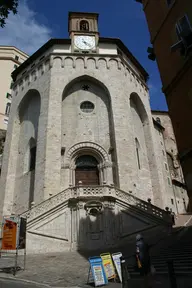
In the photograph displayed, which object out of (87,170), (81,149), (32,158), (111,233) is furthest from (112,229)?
(32,158)

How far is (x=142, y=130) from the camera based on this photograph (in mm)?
24281

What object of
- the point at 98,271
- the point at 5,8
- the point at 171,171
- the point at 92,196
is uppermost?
the point at 171,171

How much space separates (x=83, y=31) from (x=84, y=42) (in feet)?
5.18

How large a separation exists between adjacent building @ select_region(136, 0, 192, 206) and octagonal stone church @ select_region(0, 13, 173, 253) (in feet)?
24.3

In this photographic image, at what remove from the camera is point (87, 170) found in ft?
Result: 64.4

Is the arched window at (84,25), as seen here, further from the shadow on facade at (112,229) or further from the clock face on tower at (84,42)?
the shadow on facade at (112,229)

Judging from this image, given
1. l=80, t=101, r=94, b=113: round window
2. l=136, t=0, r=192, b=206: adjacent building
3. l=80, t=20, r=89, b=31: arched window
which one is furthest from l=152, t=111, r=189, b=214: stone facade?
l=136, t=0, r=192, b=206: adjacent building

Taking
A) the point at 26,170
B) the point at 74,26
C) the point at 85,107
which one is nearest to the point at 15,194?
the point at 26,170

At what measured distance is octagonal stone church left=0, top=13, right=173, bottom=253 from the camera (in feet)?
47.2

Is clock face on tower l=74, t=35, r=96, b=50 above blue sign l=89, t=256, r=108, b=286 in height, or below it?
above

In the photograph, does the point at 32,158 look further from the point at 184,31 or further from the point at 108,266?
the point at 184,31

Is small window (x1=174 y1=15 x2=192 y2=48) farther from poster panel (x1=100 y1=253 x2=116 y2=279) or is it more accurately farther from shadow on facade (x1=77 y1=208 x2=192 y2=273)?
shadow on facade (x1=77 y1=208 x2=192 y2=273)

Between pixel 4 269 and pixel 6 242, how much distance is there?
3.27ft

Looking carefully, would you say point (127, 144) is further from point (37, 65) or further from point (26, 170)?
point (37, 65)
